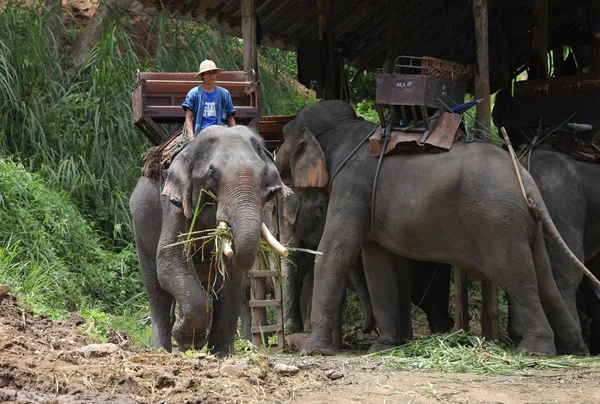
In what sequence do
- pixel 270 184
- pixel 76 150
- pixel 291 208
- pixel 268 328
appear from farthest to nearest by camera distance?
pixel 76 150 < pixel 291 208 < pixel 268 328 < pixel 270 184

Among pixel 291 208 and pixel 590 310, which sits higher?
pixel 291 208

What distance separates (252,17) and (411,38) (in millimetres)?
4247

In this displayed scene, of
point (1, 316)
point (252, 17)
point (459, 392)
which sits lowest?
point (459, 392)

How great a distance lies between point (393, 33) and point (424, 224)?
3.99 metres

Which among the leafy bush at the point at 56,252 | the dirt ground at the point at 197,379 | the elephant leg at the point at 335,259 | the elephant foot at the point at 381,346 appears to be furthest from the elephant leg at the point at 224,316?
the leafy bush at the point at 56,252

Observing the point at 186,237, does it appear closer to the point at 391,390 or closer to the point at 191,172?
the point at 191,172

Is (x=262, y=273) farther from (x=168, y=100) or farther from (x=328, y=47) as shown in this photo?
(x=328, y=47)

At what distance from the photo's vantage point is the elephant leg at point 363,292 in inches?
478

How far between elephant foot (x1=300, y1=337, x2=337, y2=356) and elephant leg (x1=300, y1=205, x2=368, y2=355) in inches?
2.5

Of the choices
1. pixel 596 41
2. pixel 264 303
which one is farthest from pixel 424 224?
pixel 596 41

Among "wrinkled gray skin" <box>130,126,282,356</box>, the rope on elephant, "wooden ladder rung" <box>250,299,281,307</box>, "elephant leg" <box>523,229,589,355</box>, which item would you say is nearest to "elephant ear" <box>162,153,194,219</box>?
"wrinkled gray skin" <box>130,126,282,356</box>

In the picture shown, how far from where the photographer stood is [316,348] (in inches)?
417

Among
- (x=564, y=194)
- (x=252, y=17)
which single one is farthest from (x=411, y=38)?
(x=564, y=194)

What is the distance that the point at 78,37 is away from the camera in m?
16.8
